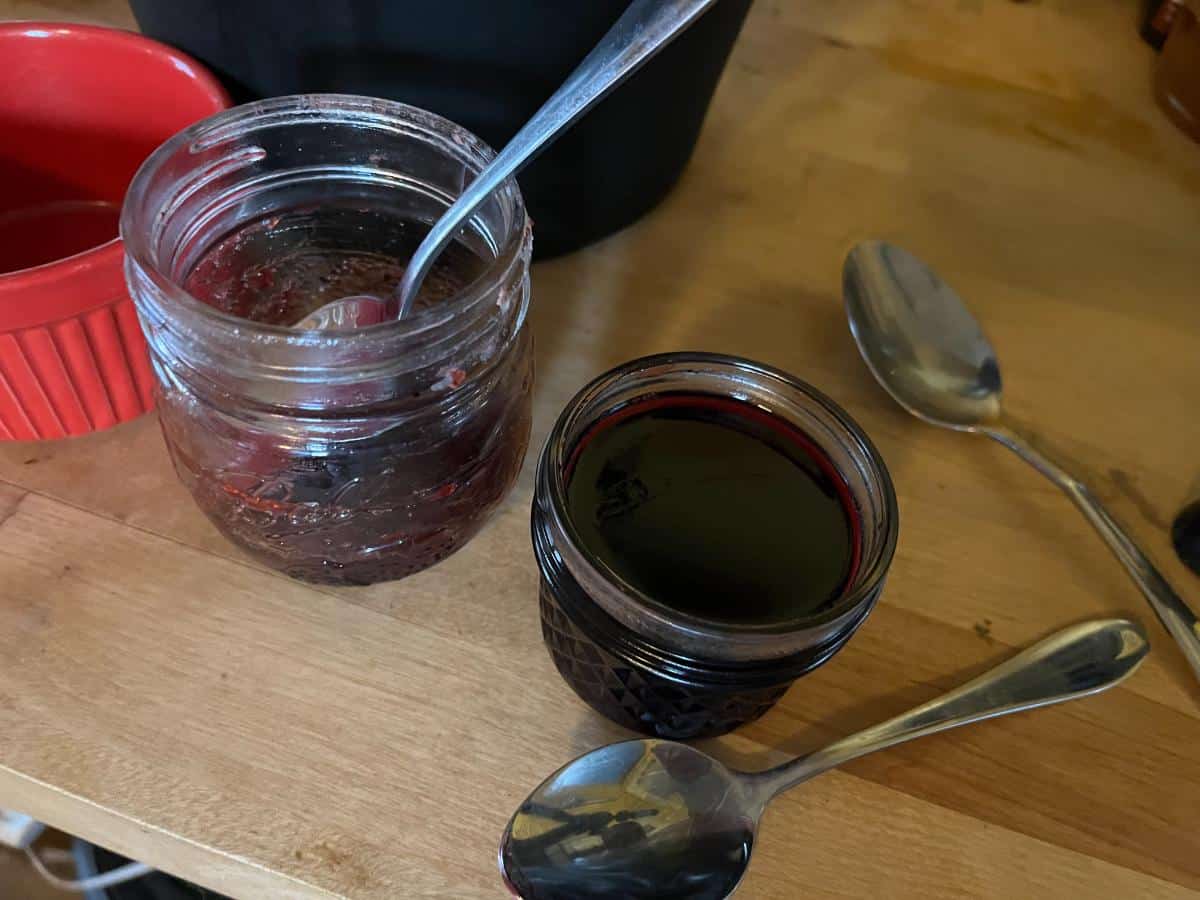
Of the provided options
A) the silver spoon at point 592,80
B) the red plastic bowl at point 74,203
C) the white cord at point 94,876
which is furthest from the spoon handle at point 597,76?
the white cord at point 94,876

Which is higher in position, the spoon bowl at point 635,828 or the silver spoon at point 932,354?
the silver spoon at point 932,354

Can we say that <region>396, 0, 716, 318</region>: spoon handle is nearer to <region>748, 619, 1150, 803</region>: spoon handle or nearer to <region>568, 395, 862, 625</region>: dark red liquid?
<region>568, 395, 862, 625</region>: dark red liquid

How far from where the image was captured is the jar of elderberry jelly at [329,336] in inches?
10.9

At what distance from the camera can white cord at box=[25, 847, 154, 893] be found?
0.58 m

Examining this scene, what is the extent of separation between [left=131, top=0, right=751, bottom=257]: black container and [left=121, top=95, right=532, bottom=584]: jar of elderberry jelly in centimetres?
4

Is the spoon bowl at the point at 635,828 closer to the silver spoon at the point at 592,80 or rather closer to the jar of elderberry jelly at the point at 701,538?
the jar of elderberry jelly at the point at 701,538

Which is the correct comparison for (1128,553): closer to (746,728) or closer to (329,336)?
(746,728)

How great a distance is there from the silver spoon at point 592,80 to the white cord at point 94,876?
46 centimetres

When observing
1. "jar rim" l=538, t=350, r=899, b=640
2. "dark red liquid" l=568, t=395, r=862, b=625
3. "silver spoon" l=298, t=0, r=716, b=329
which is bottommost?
"dark red liquid" l=568, t=395, r=862, b=625

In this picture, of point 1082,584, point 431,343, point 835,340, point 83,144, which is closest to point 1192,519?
point 1082,584

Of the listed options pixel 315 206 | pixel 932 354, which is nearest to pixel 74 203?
pixel 315 206

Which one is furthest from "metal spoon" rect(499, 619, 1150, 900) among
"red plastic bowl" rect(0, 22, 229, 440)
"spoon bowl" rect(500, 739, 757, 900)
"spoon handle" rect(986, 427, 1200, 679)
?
"red plastic bowl" rect(0, 22, 229, 440)

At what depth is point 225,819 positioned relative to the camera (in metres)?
0.29

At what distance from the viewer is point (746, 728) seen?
33 cm
